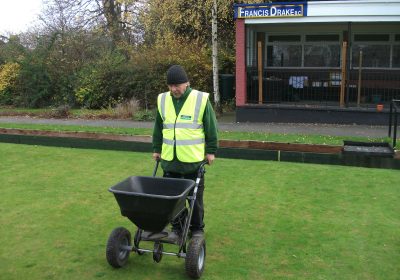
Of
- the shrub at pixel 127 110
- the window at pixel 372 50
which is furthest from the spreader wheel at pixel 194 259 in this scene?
the window at pixel 372 50

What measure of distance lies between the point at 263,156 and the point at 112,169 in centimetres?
295

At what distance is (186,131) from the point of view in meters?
4.42

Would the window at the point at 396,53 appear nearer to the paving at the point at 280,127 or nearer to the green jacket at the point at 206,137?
the paving at the point at 280,127

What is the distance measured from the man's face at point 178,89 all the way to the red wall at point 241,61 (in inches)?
378

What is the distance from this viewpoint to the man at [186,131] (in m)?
4.40

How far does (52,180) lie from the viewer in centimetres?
732

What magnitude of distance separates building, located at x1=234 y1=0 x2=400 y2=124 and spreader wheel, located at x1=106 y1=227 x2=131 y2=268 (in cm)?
975

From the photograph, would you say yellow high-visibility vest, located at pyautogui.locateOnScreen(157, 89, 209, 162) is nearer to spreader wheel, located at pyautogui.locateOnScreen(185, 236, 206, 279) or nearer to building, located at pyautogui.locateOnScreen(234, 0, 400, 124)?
spreader wheel, located at pyautogui.locateOnScreen(185, 236, 206, 279)

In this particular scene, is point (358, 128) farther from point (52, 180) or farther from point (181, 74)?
point (181, 74)

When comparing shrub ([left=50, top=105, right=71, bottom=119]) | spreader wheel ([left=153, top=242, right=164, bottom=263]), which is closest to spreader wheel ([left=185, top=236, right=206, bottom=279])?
spreader wheel ([left=153, top=242, right=164, bottom=263])

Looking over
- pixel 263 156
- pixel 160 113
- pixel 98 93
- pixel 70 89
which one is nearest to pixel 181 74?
pixel 160 113

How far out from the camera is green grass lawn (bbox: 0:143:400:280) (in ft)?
13.9

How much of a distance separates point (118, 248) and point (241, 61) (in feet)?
33.9

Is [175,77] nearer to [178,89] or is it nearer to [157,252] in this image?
[178,89]
